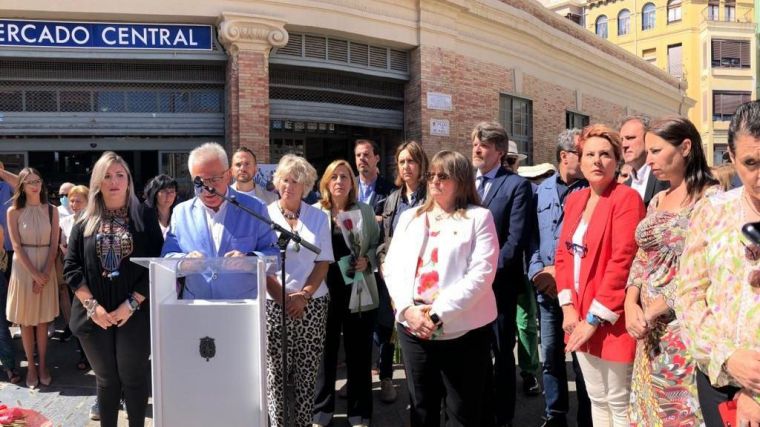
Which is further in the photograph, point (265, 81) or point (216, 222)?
point (265, 81)

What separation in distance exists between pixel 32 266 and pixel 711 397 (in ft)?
19.0

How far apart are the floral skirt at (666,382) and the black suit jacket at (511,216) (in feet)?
4.36

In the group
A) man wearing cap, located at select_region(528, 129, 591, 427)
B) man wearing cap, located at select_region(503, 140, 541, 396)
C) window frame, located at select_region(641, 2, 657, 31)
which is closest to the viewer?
man wearing cap, located at select_region(528, 129, 591, 427)

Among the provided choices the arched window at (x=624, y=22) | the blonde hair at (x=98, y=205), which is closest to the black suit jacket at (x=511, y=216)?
the blonde hair at (x=98, y=205)

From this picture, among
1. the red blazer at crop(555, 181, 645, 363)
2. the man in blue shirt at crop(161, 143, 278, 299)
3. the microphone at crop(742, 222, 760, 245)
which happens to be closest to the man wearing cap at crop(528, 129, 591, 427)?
the red blazer at crop(555, 181, 645, 363)

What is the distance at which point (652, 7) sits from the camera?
42.6 meters

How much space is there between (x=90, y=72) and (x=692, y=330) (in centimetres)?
1032

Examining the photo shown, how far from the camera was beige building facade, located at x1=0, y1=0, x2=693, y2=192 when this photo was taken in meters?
9.63

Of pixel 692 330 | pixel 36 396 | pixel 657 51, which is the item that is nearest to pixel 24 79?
pixel 36 396

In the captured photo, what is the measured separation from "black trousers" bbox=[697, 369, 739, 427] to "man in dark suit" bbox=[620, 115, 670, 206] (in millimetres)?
1826

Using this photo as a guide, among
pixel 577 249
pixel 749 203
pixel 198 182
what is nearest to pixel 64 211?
pixel 198 182

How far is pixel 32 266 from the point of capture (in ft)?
18.1

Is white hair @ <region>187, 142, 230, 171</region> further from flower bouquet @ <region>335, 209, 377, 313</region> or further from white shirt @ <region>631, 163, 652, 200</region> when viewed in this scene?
white shirt @ <region>631, 163, 652, 200</region>

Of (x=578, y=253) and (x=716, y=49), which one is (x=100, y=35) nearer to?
(x=578, y=253)
